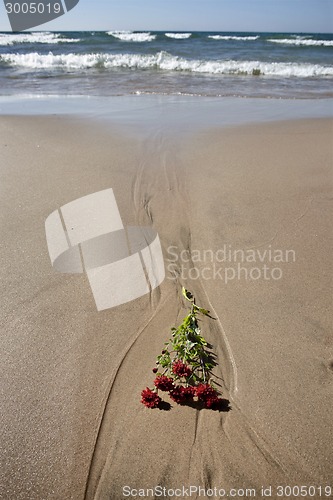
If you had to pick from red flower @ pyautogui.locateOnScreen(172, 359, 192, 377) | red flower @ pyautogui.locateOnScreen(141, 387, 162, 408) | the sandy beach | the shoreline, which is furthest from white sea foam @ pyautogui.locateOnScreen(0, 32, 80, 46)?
red flower @ pyautogui.locateOnScreen(141, 387, 162, 408)

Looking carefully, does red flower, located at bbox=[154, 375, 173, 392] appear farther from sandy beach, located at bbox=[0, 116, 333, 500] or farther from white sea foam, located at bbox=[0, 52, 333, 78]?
white sea foam, located at bbox=[0, 52, 333, 78]

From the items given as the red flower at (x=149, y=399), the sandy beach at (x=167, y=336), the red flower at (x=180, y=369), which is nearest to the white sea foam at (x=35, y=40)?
the sandy beach at (x=167, y=336)

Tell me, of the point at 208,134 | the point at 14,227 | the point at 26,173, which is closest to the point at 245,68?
the point at 208,134

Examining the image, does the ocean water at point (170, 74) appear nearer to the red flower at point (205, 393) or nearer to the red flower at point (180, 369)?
the red flower at point (180, 369)

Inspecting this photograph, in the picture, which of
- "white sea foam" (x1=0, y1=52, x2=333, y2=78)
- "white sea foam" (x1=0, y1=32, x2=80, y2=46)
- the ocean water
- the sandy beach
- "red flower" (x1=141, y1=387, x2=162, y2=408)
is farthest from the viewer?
"white sea foam" (x1=0, y1=32, x2=80, y2=46)

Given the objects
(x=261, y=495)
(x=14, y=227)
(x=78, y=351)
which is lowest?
(x=261, y=495)

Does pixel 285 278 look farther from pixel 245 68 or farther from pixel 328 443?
pixel 245 68

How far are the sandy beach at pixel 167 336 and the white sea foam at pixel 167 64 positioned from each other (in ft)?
38.1

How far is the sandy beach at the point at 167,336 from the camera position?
5.88ft

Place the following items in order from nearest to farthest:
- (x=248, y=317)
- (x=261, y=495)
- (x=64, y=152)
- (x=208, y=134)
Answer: (x=261, y=495) < (x=248, y=317) < (x=64, y=152) < (x=208, y=134)

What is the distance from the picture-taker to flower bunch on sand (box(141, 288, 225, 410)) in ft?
6.59

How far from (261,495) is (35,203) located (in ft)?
10.7

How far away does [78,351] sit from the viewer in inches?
92.0

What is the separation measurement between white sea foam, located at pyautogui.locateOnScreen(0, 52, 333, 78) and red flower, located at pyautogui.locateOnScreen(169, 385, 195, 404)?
1443 centimetres
